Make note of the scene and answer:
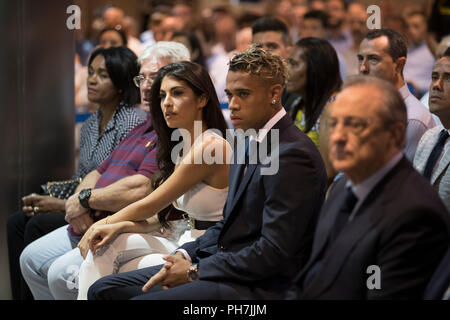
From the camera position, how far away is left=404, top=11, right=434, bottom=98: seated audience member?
6.90m

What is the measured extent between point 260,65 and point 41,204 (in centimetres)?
202

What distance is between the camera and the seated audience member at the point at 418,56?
6.90m

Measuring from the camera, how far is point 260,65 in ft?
8.93

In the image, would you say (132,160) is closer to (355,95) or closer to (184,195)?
(184,195)

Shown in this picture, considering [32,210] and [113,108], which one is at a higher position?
[113,108]

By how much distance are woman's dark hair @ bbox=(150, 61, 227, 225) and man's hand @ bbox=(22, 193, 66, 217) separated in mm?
958

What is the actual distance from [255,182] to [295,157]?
0.65 ft

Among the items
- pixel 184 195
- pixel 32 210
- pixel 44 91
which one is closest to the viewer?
pixel 184 195

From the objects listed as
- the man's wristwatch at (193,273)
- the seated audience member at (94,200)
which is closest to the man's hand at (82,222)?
the seated audience member at (94,200)

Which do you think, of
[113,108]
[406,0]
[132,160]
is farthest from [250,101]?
[406,0]

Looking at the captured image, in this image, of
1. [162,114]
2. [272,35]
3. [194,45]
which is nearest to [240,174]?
[162,114]

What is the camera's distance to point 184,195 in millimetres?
3162

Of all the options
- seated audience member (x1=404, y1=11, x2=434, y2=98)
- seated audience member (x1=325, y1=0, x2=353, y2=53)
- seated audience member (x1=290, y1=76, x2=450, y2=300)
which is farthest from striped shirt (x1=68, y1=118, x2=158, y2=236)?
seated audience member (x1=325, y1=0, x2=353, y2=53)
